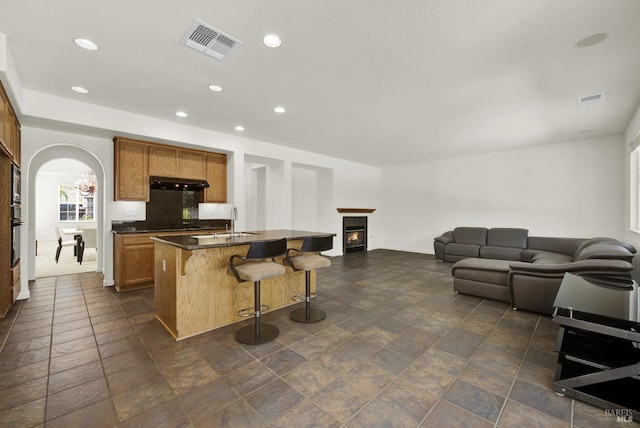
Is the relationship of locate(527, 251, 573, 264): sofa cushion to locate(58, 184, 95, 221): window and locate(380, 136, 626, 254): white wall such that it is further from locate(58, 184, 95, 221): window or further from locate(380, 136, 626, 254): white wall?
locate(58, 184, 95, 221): window

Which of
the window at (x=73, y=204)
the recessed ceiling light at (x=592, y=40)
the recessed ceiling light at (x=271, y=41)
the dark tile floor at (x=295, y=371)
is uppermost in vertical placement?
the recessed ceiling light at (x=271, y=41)

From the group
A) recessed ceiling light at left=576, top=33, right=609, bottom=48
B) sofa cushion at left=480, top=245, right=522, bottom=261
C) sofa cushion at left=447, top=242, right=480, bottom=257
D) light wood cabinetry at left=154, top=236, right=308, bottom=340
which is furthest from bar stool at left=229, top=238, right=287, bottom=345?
sofa cushion at left=480, top=245, right=522, bottom=261

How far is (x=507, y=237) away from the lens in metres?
6.30

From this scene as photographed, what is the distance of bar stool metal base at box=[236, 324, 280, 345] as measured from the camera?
103 inches

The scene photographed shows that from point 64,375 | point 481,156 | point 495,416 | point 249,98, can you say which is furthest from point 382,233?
point 64,375

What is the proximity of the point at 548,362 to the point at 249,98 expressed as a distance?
14.0 ft

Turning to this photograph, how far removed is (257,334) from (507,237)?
6261mm

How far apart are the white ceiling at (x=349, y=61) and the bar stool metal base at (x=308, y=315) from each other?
Result: 2796 mm

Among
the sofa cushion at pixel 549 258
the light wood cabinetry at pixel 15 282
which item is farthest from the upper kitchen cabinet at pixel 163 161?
the sofa cushion at pixel 549 258

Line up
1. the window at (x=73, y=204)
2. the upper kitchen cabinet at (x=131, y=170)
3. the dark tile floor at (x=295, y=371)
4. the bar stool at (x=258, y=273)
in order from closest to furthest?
the dark tile floor at (x=295, y=371) → the bar stool at (x=258, y=273) → the upper kitchen cabinet at (x=131, y=170) → the window at (x=73, y=204)

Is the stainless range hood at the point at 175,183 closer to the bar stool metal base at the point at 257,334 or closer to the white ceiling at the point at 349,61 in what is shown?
the white ceiling at the point at 349,61

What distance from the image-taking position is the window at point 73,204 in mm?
10352

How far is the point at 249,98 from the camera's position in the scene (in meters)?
3.66

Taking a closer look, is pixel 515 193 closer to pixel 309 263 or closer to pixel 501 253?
pixel 501 253
